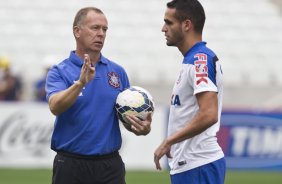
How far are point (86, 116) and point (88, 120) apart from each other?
0.04m

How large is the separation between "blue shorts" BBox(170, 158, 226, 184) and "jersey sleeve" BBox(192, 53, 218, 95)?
61cm

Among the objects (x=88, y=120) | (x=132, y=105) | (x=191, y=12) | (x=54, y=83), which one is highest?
(x=191, y=12)

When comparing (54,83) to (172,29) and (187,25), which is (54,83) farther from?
(187,25)

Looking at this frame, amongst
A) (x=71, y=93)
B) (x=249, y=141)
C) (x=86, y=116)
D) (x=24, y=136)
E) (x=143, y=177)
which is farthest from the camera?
(x=249, y=141)

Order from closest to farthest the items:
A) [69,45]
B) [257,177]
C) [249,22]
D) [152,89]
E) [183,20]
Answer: [183,20], [257,177], [152,89], [69,45], [249,22]

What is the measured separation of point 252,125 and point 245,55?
5.62m

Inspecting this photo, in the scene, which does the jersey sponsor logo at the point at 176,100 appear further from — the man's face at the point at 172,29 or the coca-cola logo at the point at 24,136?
the coca-cola logo at the point at 24,136

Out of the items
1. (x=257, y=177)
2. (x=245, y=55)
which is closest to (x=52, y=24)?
(x=245, y=55)

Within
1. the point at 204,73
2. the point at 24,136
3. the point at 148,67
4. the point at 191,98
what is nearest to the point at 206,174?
the point at 191,98

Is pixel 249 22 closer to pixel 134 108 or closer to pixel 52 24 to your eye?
pixel 52 24

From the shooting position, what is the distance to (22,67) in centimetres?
1903

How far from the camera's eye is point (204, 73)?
19.9ft

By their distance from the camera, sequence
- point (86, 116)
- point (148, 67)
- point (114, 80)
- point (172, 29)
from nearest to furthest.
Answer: point (172, 29) → point (86, 116) → point (114, 80) → point (148, 67)

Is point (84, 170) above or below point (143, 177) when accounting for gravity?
above
